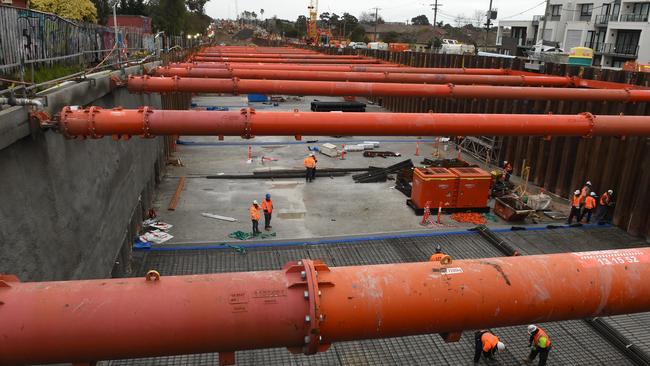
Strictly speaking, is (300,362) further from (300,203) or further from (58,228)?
(300,203)

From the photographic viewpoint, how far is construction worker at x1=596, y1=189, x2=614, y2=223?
52.2 ft

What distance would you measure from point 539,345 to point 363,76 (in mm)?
10528

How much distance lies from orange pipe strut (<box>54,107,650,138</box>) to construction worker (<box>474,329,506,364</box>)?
3877 mm

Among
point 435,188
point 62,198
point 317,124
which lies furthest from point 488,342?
point 435,188

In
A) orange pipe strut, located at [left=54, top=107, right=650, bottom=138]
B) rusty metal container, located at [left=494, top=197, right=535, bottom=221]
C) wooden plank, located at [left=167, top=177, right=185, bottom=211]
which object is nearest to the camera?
orange pipe strut, located at [left=54, top=107, right=650, bottom=138]

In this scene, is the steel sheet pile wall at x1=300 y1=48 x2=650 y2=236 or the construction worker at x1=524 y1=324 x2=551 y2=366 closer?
the construction worker at x1=524 y1=324 x2=551 y2=366

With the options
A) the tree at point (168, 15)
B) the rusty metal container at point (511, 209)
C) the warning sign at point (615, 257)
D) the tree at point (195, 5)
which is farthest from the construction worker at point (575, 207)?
the tree at point (195, 5)

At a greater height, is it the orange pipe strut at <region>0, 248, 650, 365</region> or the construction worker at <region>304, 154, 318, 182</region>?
the orange pipe strut at <region>0, 248, 650, 365</region>

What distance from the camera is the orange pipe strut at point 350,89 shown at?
12.3 meters

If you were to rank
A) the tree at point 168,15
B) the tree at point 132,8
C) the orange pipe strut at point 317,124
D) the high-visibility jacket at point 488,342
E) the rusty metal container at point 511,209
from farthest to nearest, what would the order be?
the tree at point 132,8
the tree at point 168,15
the rusty metal container at point 511,209
the high-visibility jacket at point 488,342
the orange pipe strut at point 317,124

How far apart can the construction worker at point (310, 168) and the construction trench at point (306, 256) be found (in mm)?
1395

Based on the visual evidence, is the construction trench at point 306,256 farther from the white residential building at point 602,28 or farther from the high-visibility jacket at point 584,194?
the white residential building at point 602,28

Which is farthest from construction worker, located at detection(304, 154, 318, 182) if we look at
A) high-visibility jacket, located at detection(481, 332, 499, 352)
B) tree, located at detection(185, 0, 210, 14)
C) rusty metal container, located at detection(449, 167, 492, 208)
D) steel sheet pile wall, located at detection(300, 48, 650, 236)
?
tree, located at detection(185, 0, 210, 14)

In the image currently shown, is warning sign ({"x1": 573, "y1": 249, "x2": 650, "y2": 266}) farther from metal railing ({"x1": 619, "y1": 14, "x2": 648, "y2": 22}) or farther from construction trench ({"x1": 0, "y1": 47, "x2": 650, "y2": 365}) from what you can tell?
metal railing ({"x1": 619, "y1": 14, "x2": 648, "y2": 22})
